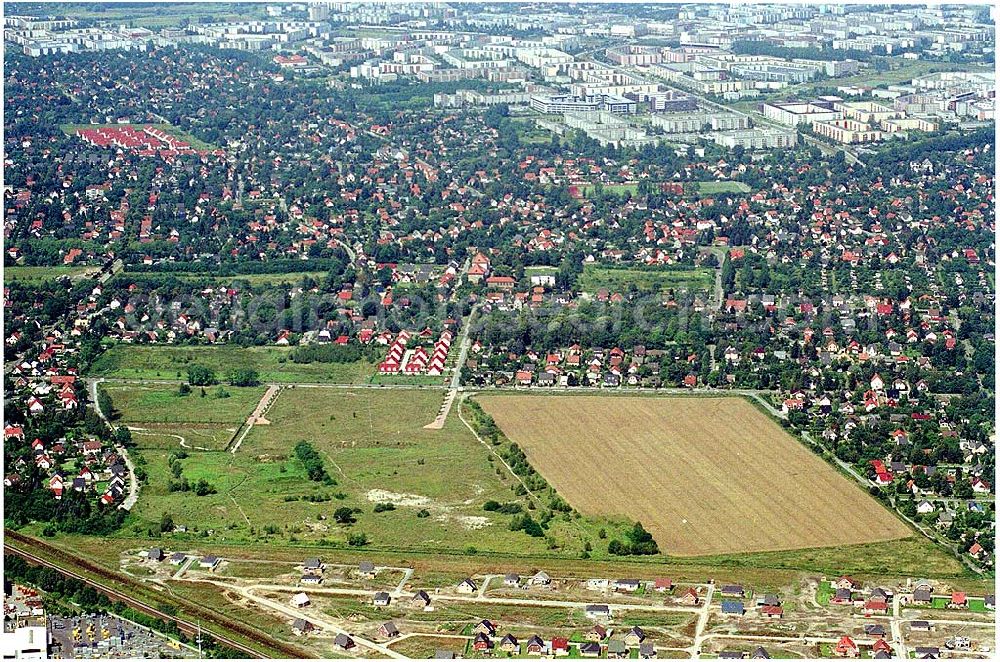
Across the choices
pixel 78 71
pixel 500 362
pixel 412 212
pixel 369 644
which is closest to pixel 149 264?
pixel 412 212

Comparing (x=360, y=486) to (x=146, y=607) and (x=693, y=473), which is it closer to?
(x=693, y=473)

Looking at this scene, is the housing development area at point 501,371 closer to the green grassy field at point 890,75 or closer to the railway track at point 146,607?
the railway track at point 146,607

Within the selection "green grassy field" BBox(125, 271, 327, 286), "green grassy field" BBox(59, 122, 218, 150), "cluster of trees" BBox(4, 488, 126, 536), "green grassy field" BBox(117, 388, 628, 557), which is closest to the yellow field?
"green grassy field" BBox(117, 388, 628, 557)

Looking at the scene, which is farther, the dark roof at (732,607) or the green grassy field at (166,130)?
the green grassy field at (166,130)

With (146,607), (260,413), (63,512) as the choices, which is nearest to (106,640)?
(146,607)

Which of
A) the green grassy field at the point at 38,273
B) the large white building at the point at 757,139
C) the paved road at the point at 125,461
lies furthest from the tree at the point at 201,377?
the large white building at the point at 757,139
